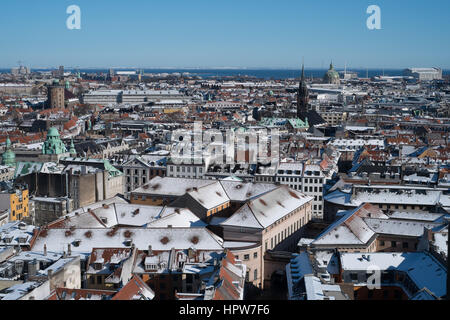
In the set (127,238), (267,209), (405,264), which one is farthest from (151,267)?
(405,264)

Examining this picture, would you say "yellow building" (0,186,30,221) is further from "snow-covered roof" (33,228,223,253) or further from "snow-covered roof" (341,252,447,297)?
"snow-covered roof" (341,252,447,297)

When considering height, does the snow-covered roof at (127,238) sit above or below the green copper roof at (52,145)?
below

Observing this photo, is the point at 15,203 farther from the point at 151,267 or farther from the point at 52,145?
the point at 151,267

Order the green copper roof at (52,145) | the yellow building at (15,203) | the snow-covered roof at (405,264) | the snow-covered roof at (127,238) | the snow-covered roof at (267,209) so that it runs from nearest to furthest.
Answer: the snow-covered roof at (405,264) → the snow-covered roof at (127,238) → the snow-covered roof at (267,209) → the yellow building at (15,203) → the green copper roof at (52,145)

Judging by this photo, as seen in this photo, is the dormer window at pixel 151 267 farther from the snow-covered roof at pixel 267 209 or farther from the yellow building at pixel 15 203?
the yellow building at pixel 15 203

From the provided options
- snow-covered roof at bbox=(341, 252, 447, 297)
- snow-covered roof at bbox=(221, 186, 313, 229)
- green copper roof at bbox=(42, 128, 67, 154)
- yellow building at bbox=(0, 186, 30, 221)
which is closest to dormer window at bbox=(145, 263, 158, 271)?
snow-covered roof at bbox=(221, 186, 313, 229)

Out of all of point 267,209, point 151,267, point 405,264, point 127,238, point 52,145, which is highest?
point 52,145

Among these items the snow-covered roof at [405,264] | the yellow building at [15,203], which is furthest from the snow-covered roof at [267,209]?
the yellow building at [15,203]

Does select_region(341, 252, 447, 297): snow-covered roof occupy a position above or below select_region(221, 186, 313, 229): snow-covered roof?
below
